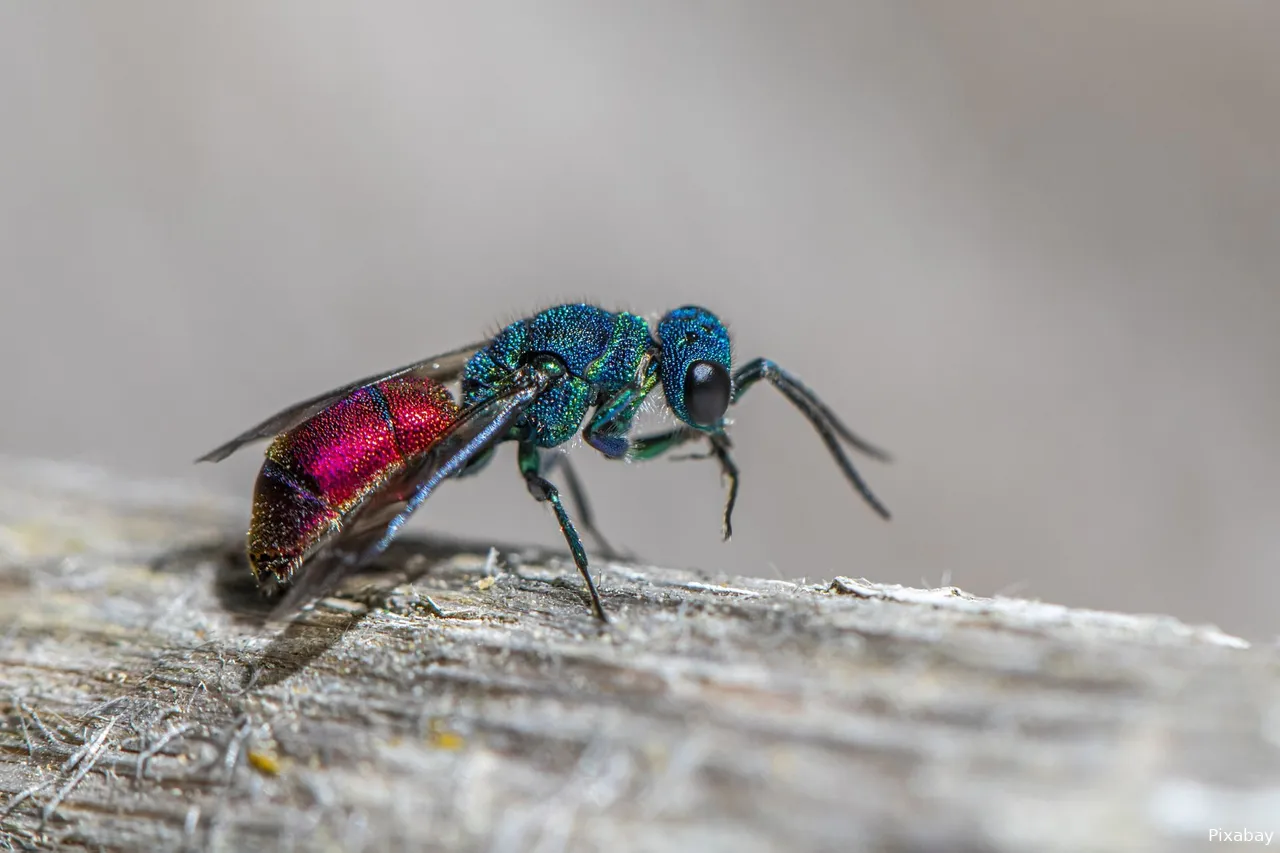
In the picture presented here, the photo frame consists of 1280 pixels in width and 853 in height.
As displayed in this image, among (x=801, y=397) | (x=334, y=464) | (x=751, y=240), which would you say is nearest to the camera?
(x=334, y=464)

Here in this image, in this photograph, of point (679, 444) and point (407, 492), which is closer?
point (407, 492)

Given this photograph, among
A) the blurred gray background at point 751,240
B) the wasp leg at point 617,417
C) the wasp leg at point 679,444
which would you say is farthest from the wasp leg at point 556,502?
the blurred gray background at point 751,240

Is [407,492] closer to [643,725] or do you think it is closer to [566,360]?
[566,360]

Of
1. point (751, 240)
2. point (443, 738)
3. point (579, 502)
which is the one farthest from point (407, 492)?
point (751, 240)

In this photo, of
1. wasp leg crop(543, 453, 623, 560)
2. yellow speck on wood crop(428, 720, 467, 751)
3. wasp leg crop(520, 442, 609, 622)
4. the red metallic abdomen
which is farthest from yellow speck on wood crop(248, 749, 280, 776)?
wasp leg crop(543, 453, 623, 560)

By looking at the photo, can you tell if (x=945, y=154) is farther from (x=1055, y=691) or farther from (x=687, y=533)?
(x=1055, y=691)

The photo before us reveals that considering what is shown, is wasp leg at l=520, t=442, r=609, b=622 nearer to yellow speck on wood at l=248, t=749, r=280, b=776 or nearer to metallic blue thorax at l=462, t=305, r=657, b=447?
metallic blue thorax at l=462, t=305, r=657, b=447

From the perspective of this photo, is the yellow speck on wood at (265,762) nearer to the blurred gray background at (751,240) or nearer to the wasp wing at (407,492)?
the wasp wing at (407,492)
